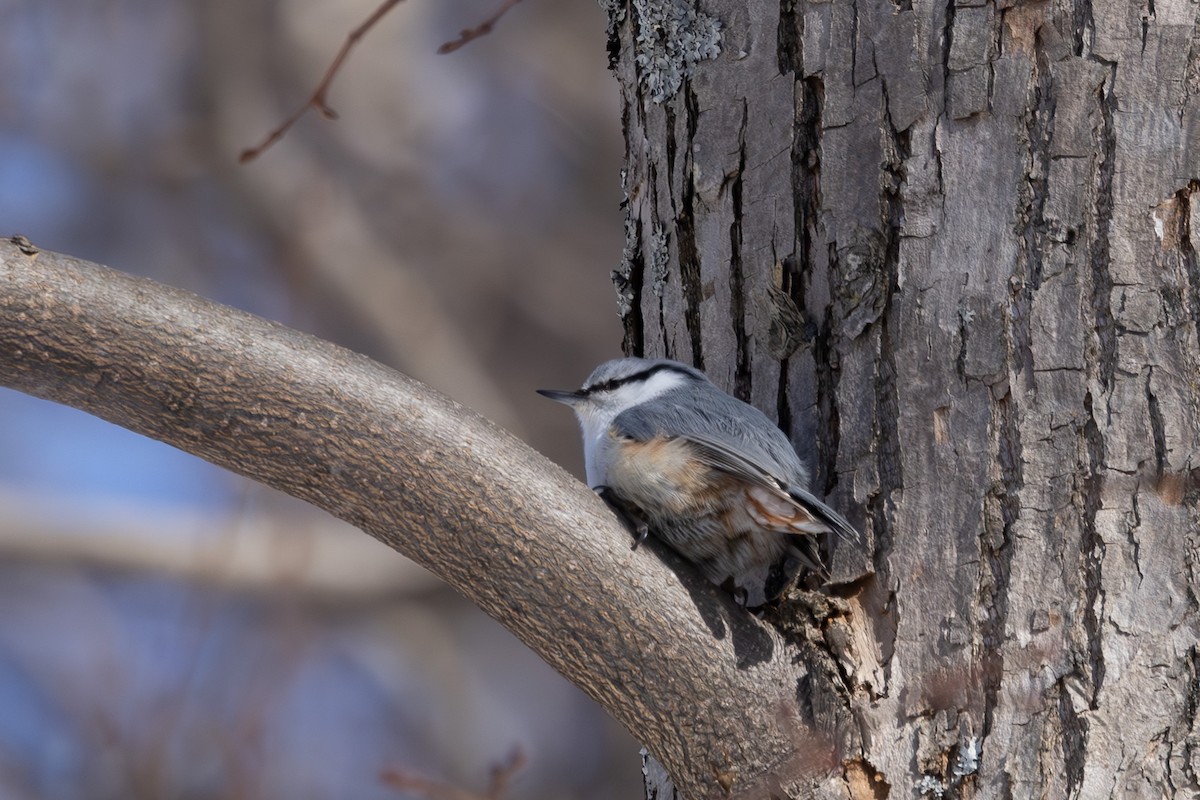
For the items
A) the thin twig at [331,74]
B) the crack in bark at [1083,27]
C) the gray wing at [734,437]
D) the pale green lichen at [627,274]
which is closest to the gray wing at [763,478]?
the gray wing at [734,437]

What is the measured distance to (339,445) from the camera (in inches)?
55.5

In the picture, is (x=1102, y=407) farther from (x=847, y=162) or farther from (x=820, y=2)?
(x=820, y=2)

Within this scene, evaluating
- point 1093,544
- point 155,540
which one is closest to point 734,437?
point 1093,544

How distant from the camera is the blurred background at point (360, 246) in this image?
17.7 ft

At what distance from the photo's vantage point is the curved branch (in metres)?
1.38

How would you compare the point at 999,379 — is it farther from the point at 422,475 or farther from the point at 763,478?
the point at 422,475

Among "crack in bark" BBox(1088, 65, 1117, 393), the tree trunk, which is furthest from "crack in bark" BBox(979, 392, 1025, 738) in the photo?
"crack in bark" BBox(1088, 65, 1117, 393)

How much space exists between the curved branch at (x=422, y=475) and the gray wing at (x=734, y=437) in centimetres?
19

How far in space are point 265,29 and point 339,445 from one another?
5.01m

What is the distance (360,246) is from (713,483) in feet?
14.0

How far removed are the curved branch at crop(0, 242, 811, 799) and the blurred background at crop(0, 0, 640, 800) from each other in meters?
3.46

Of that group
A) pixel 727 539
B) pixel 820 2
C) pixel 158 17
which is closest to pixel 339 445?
pixel 727 539

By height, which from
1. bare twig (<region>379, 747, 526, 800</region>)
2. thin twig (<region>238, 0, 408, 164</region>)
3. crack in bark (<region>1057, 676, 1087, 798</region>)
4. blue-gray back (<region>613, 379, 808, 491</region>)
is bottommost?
bare twig (<region>379, 747, 526, 800</region>)

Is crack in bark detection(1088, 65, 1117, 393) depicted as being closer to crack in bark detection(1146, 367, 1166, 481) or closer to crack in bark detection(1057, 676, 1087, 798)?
crack in bark detection(1146, 367, 1166, 481)
